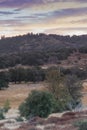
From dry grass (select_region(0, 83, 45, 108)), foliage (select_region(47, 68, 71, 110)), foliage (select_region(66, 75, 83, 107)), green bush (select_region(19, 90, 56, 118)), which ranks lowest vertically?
dry grass (select_region(0, 83, 45, 108))

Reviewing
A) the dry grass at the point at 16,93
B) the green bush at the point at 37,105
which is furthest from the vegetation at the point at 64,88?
the green bush at the point at 37,105

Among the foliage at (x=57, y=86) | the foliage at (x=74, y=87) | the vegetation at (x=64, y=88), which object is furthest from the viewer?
the foliage at (x=74, y=87)

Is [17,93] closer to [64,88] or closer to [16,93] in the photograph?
[16,93]

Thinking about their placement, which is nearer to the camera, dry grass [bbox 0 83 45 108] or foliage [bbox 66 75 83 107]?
foliage [bbox 66 75 83 107]

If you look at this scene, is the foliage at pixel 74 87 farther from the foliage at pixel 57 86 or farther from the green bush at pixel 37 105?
the green bush at pixel 37 105

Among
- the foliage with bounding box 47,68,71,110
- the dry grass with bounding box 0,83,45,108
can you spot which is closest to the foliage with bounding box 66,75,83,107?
the foliage with bounding box 47,68,71,110

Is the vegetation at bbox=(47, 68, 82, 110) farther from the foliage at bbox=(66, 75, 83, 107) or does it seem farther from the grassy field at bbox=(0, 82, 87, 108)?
the grassy field at bbox=(0, 82, 87, 108)

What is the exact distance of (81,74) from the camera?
9656cm

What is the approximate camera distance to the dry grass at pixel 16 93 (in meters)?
65.0

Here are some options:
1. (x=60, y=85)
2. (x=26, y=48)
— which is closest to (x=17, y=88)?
(x=60, y=85)

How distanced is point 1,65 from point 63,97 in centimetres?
7272

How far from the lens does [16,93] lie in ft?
243

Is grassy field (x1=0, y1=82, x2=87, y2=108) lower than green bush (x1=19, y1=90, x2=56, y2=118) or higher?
lower

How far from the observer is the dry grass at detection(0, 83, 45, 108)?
6500cm
